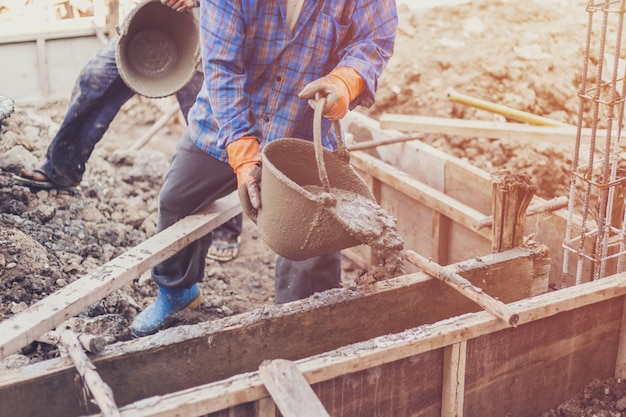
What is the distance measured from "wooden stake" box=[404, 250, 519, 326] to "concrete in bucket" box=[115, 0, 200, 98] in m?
2.05

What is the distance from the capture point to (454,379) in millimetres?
3039

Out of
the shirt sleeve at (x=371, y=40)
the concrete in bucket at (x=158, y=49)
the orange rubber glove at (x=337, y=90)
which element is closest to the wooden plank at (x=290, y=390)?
the orange rubber glove at (x=337, y=90)

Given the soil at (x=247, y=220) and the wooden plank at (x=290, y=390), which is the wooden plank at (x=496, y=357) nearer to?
the wooden plank at (x=290, y=390)

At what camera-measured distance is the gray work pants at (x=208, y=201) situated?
3836mm

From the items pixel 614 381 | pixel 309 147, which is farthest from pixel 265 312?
pixel 614 381

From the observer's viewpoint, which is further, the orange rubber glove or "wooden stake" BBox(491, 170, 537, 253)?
"wooden stake" BBox(491, 170, 537, 253)

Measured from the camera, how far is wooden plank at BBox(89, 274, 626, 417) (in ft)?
8.70

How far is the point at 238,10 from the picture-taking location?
338cm

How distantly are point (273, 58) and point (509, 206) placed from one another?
49.9 inches

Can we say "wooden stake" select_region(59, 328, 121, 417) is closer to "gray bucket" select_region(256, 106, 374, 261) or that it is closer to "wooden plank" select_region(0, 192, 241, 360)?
"wooden plank" select_region(0, 192, 241, 360)

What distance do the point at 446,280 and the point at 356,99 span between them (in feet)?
2.94

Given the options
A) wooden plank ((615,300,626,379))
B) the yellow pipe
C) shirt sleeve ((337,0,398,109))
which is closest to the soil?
wooden plank ((615,300,626,379))

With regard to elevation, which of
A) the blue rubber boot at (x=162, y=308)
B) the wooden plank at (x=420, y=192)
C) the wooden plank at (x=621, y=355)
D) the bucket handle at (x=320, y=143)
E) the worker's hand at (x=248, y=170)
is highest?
the bucket handle at (x=320, y=143)

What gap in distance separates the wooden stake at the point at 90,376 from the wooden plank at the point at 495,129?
3016 millimetres
